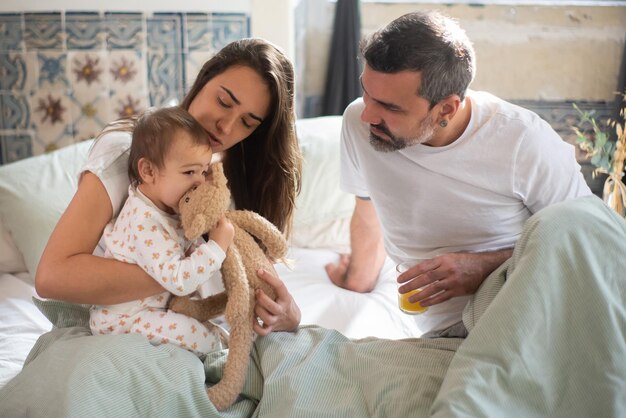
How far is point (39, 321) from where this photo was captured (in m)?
1.95

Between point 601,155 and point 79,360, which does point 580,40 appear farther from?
point 79,360

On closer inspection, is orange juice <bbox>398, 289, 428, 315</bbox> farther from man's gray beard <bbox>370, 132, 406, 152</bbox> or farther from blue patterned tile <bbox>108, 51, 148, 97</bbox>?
blue patterned tile <bbox>108, 51, 148, 97</bbox>

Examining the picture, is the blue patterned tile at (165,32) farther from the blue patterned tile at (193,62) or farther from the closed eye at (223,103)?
the closed eye at (223,103)

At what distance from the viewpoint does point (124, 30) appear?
9.32 ft

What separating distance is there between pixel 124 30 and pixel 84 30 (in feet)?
0.51

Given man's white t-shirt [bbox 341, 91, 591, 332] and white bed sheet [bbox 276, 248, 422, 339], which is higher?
man's white t-shirt [bbox 341, 91, 591, 332]

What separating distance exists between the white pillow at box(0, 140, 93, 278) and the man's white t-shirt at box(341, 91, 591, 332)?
0.94 meters

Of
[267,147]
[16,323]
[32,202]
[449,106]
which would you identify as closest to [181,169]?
[267,147]

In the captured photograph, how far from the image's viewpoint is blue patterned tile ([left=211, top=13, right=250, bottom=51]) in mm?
2854

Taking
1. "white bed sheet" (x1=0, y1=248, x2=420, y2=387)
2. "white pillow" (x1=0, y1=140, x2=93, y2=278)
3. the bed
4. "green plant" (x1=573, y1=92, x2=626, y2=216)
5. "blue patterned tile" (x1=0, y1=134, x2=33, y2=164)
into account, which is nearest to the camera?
the bed

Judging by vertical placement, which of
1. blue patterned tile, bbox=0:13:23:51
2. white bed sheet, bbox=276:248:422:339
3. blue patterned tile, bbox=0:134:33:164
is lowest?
white bed sheet, bbox=276:248:422:339

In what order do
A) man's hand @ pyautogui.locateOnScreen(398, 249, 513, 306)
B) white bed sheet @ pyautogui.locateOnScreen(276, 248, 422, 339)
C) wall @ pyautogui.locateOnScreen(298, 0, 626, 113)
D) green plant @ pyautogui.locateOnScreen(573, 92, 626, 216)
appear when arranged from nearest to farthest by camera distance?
1. man's hand @ pyautogui.locateOnScreen(398, 249, 513, 306)
2. white bed sheet @ pyautogui.locateOnScreen(276, 248, 422, 339)
3. green plant @ pyautogui.locateOnScreen(573, 92, 626, 216)
4. wall @ pyautogui.locateOnScreen(298, 0, 626, 113)

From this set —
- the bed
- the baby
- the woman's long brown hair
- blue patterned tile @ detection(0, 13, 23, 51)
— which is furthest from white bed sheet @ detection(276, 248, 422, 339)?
blue patterned tile @ detection(0, 13, 23, 51)

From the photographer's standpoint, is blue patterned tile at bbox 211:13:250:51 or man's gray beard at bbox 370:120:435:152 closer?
man's gray beard at bbox 370:120:435:152
